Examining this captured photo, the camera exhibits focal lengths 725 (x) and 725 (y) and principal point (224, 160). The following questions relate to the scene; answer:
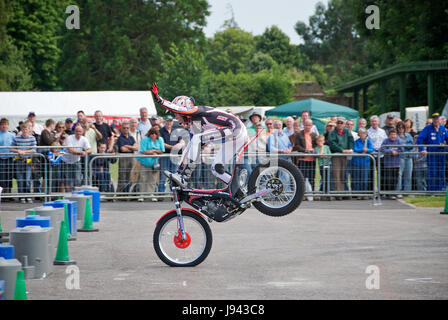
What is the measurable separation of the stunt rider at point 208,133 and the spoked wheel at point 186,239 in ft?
1.55

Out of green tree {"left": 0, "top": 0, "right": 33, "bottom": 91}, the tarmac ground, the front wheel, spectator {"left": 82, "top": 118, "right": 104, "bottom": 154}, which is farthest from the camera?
green tree {"left": 0, "top": 0, "right": 33, "bottom": 91}

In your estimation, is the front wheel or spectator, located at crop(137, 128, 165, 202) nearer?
the front wheel

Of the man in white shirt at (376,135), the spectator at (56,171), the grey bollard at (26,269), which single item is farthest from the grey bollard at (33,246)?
the man in white shirt at (376,135)

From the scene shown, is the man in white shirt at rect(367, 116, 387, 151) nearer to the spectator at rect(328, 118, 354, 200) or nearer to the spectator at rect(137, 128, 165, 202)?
the spectator at rect(328, 118, 354, 200)

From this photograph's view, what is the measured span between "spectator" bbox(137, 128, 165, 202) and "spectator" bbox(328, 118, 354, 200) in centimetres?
431

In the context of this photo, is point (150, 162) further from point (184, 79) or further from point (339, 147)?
point (184, 79)

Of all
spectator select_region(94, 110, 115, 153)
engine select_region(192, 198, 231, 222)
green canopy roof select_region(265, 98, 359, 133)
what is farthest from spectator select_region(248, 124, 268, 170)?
green canopy roof select_region(265, 98, 359, 133)

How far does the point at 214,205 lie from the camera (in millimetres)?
9688

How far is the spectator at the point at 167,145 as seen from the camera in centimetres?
1788

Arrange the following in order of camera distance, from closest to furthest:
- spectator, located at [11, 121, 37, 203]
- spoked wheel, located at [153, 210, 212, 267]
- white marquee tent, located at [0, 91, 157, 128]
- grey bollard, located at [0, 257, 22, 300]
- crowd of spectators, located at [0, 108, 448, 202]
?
grey bollard, located at [0, 257, 22, 300]
spoked wheel, located at [153, 210, 212, 267]
spectator, located at [11, 121, 37, 203]
crowd of spectators, located at [0, 108, 448, 202]
white marquee tent, located at [0, 91, 157, 128]

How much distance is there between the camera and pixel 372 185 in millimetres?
18266

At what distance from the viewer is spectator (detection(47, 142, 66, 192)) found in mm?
17141

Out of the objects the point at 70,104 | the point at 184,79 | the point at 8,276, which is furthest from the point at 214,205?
the point at 184,79
